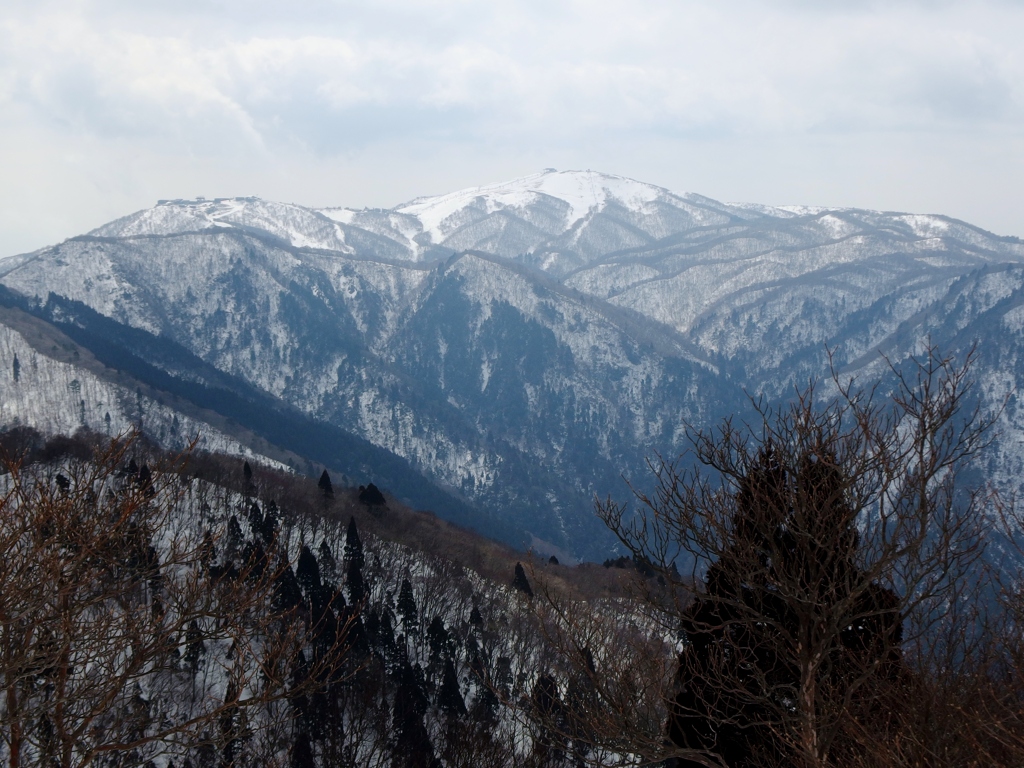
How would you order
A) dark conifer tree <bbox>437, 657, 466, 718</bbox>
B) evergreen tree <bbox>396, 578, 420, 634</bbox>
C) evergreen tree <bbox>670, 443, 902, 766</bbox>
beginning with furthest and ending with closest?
evergreen tree <bbox>396, 578, 420, 634</bbox> < dark conifer tree <bbox>437, 657, 466, 718</bbox> < evergreen tree <bbox>670, 443, 902, 766</bbox>

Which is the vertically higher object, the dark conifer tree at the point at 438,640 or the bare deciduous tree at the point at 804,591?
the bare deciduous tree at the point at 804,591

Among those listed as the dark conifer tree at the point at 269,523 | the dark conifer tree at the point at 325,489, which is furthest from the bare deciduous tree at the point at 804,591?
the dark conifer tree at the point at 325,489

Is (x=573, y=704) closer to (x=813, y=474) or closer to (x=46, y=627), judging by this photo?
(x=813, y=474)

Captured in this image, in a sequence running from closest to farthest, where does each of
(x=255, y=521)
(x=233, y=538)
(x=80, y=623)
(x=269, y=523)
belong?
1. (x=80, y=623)
2. (x=233, y=538)
3. (x=255, y=521)
4. (x=269, y=523)

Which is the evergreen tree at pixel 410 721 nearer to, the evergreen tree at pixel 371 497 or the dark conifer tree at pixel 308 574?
the dark conifer tree at pixel 308 574

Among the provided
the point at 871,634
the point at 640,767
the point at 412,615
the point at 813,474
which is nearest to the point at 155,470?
the point at 640,767

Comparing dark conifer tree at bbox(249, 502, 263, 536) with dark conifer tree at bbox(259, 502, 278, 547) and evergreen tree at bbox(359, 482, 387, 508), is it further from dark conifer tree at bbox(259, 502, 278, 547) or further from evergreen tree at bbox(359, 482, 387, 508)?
evergreen tree at bbox(359, 482, 387, 508)

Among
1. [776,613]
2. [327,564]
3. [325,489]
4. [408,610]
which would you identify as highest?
[325,489]

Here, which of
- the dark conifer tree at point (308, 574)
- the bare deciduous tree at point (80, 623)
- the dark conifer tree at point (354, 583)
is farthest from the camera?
the dark conifer tree at point (354, 583)

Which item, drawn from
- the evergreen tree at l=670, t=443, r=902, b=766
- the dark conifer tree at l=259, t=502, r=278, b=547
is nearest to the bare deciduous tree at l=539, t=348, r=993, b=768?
the evergreen tree at l=670, t=443, r=902, b=766

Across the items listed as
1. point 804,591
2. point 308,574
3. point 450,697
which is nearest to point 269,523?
point 308,574

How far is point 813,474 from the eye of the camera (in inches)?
552

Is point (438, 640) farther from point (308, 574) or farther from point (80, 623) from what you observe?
point (80, 623)

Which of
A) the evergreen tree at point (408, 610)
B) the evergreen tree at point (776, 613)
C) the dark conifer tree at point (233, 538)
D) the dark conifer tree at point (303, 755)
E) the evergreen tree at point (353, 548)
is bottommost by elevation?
the dark conifer tree at point (303, 755)
